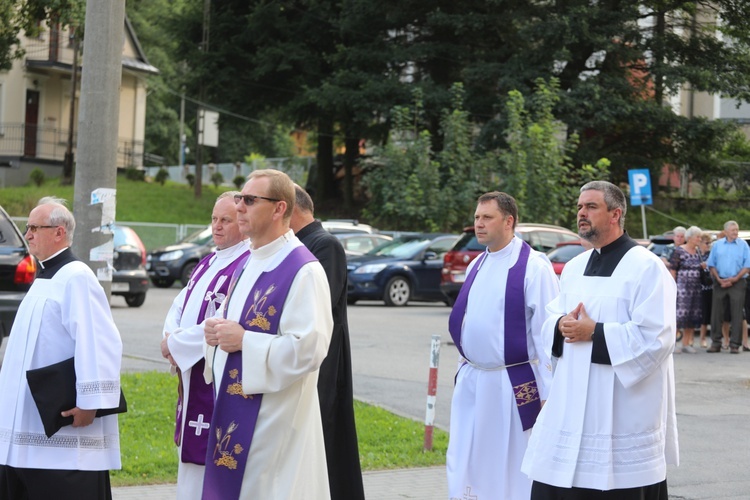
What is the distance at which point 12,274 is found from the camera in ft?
40.2

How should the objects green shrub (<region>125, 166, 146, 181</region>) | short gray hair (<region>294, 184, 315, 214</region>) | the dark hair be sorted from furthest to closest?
green shrub (<region>125, 166, 146, 181</region>) → the dark hair → short gray hair (<region>294, 184, 315, 214</region>)

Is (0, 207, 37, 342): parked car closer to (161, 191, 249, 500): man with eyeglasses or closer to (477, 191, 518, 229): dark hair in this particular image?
(161, 191, 249, 500): man with eyeglasses

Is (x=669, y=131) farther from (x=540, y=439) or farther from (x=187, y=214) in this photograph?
(x=540, y=439)

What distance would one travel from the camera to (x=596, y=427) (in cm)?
540

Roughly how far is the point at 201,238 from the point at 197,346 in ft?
78.4

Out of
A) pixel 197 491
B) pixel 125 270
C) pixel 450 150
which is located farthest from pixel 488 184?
pixel 197 491

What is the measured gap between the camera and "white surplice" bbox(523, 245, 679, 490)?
5.35 m

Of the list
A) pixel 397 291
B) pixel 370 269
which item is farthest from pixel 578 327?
pixel 397 291

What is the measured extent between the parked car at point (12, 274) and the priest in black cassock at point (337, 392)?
21.3ft

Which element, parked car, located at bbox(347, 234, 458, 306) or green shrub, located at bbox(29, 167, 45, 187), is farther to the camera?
green shrub, located at bbox(29, 167, 45, 187)

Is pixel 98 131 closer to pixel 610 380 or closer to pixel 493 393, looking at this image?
pixel 493 393

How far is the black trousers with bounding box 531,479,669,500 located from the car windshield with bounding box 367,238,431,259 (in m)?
19.9

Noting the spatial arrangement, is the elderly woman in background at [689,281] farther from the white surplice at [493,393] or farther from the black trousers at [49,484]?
the black trousers at [49,484]

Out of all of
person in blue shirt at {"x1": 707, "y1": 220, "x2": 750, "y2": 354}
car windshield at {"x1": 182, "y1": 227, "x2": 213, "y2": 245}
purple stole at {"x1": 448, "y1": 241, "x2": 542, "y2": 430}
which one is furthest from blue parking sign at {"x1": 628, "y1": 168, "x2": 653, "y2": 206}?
purple stole at {"x1": 448, "y1": 241, "x2": 542, "y2": 430}
